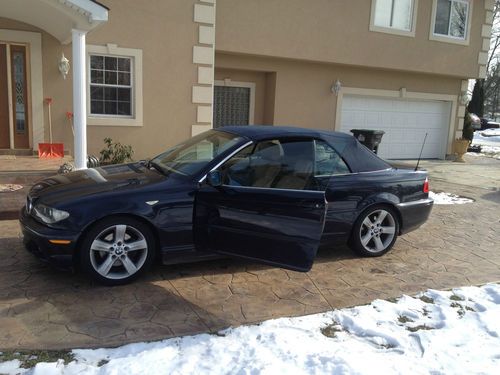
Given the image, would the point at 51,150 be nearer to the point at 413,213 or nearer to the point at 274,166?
the point at 274,166

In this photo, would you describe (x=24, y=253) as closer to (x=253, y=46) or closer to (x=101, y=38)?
(x=101, y=38)

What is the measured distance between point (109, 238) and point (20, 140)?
6664 mm

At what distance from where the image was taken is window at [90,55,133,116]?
10.2 meters

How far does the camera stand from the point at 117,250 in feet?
14.4

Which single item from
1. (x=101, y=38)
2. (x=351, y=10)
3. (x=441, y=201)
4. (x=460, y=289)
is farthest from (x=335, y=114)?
(x=460, y=289)

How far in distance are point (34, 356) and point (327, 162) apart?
135 inches

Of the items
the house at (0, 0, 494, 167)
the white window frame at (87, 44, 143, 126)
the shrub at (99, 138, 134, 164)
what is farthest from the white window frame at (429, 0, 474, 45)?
the shrub at (99, 138, 134, 164)

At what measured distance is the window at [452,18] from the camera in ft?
49.2

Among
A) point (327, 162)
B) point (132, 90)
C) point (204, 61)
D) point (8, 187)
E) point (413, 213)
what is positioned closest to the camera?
point (327, 162)

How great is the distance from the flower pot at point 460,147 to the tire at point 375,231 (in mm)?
12151

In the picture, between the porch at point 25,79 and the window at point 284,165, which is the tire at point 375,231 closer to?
the window at point 284,165

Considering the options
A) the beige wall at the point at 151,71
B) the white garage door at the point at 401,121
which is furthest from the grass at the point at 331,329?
the white garage door at the point at 401,121

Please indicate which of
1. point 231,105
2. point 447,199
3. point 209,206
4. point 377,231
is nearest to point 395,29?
point 231,105

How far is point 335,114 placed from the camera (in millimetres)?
14320
